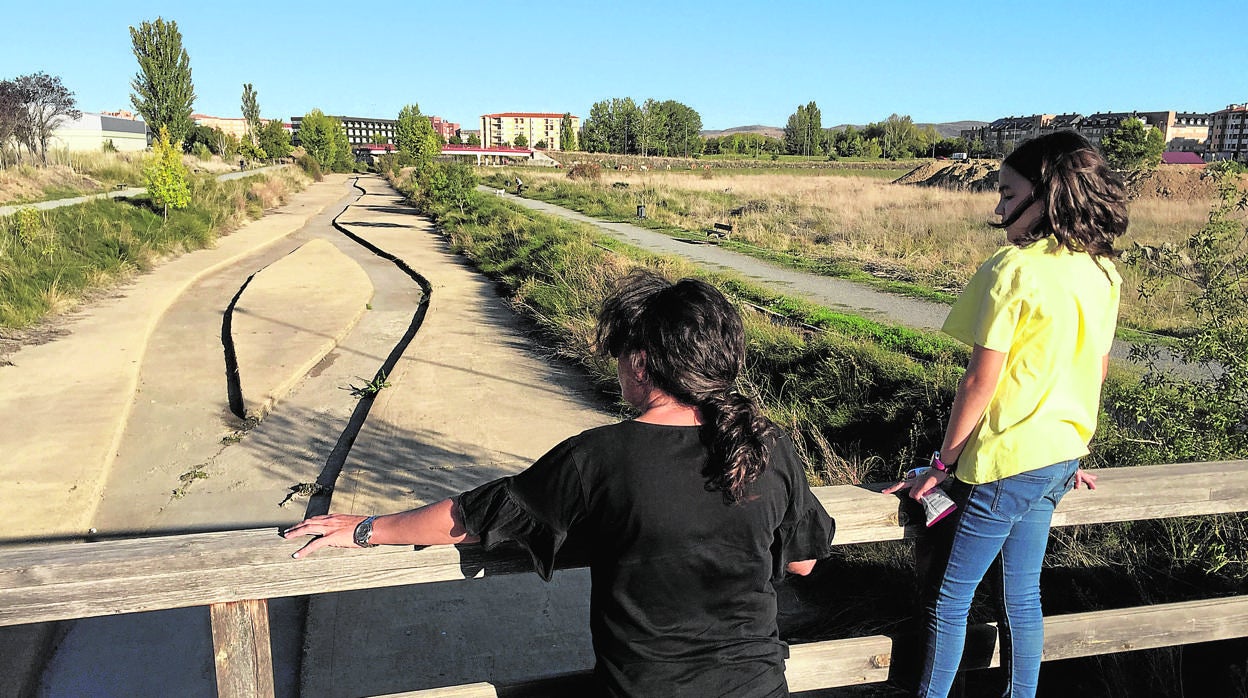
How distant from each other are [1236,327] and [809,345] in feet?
13.7

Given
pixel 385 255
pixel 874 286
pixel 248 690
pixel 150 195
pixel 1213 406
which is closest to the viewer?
pixel 248 690

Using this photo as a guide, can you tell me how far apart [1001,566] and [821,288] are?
11.6m

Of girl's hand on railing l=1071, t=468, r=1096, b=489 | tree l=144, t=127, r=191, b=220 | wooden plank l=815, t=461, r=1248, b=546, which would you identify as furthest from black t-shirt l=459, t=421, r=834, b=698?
tree l=144, t=127, r=191, b=220

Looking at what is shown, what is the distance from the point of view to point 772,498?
5.56ft

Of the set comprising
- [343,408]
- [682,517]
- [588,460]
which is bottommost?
[343,408]

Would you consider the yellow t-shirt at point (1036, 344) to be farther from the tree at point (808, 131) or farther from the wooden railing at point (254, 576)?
the tree at point (808, 131)

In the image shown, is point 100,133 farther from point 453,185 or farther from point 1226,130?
point 1226,130

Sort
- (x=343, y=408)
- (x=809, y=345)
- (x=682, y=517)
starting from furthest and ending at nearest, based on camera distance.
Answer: (x=343, y=408) < (x=809, y=345) < (x=682, y=517)

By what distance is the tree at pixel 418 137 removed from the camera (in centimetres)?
3641

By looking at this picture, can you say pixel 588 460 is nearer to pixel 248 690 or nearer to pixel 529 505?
pixel 529 505

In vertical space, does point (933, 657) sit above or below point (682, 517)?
below

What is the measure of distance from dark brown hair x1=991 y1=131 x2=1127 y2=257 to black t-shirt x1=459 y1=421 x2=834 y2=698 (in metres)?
0.90

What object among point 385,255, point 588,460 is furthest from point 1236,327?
point 385,255

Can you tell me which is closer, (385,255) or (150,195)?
(385,255)
